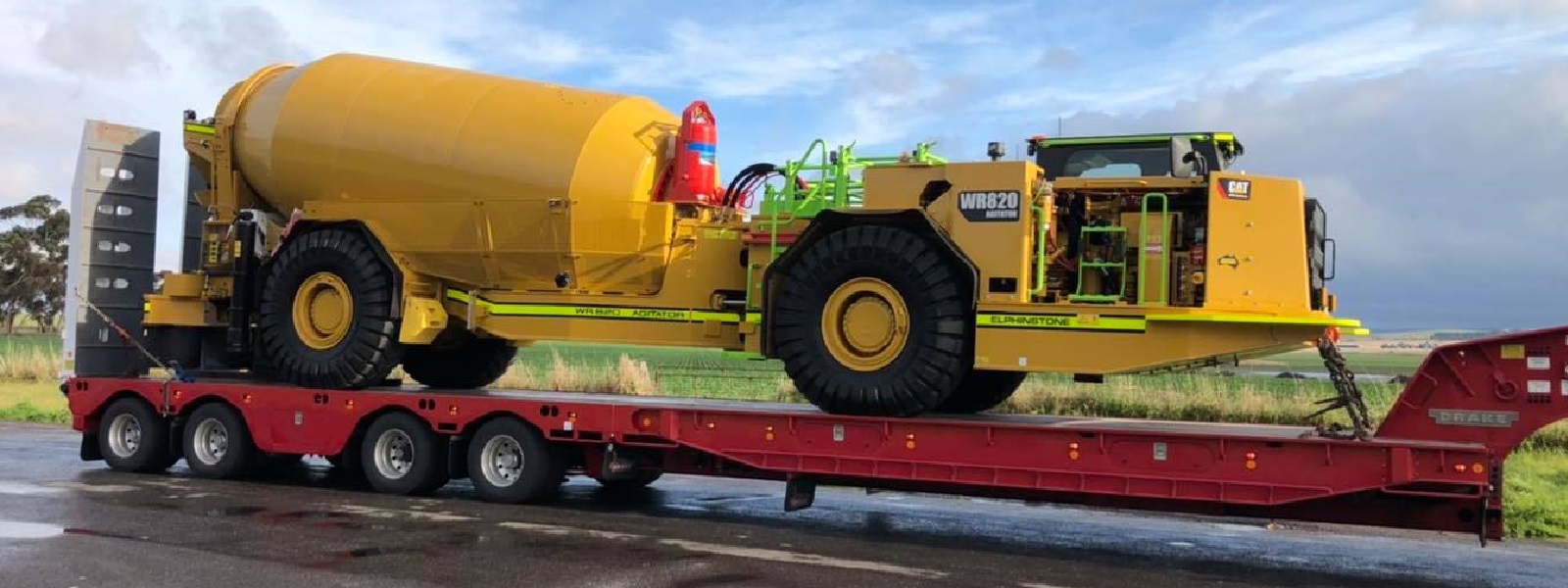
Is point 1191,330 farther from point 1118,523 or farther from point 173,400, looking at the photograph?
point 173,400

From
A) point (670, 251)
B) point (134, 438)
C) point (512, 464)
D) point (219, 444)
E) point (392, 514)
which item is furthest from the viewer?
point (134, 438)

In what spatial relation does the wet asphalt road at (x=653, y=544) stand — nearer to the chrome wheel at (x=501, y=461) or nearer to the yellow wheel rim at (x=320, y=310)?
the chrome wheel at (x=501, y=461)

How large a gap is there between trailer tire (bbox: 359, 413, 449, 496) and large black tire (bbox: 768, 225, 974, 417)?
131 inches

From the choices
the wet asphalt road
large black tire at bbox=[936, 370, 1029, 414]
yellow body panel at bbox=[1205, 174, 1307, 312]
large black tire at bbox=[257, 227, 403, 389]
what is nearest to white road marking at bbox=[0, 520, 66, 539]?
the wet asphalt road

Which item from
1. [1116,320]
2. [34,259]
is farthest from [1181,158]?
[34,259]

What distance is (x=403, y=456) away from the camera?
1118 centimetres

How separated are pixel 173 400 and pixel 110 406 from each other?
965 mm

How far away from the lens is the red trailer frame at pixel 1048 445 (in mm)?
7473

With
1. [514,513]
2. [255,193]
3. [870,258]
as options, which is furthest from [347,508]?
[870,258]

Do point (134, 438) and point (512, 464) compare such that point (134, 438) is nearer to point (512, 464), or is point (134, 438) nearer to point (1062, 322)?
point (512, 464)

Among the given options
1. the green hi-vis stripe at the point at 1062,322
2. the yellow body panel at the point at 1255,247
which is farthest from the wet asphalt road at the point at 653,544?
the yellow body panel at the point at 1255,247

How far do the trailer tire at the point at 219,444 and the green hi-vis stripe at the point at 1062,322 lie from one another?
7.22m

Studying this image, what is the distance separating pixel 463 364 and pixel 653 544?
5.73 m

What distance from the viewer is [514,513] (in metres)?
10.0
